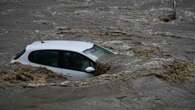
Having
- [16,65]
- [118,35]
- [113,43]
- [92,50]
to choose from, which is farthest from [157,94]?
[118,35]

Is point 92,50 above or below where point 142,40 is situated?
above

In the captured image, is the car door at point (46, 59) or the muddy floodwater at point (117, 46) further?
the car door at point (46, 59)

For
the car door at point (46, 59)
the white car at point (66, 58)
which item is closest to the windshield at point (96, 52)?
the white car at point (66, 58)

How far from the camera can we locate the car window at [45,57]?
41.5 ft

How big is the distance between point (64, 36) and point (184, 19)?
6898 millimetres

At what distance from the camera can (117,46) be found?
18.6 m

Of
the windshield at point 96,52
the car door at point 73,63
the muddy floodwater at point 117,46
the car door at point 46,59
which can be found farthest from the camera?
Answer: the windshield at point 96,52

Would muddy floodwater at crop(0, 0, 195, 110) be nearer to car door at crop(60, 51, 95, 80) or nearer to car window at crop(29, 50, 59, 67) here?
car door at crop(60, 51, 95, 80)

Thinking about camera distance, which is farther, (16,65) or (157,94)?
(16,65)

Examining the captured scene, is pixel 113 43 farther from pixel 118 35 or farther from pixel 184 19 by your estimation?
pixel 184 19

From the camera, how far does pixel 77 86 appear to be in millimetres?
10617

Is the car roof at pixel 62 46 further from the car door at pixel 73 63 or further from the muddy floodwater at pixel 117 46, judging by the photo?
the muddy floodwater at pixel 117 46

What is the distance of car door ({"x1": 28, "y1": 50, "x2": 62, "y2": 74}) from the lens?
41.2 feet

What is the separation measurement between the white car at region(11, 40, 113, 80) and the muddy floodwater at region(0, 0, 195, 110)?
1.83 feet
